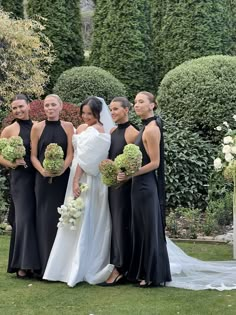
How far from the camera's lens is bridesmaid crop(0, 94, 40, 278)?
6613 mm

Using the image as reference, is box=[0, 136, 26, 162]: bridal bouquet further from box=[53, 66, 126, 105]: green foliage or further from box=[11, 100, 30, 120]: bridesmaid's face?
box=[53, 66, 126, 105]: green foliage

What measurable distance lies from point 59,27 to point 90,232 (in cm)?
1037

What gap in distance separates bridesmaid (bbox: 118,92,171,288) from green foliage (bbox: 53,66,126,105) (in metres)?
7.11

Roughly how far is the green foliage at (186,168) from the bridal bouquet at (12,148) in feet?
14.9

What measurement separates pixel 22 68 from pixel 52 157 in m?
8.00

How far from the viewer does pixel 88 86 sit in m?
13.4

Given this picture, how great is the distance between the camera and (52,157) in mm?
6312

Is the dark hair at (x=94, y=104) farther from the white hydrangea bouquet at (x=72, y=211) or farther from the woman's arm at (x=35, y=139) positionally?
the white hydrangea bouquet at (x=72, y=211)

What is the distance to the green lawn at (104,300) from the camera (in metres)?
5.54

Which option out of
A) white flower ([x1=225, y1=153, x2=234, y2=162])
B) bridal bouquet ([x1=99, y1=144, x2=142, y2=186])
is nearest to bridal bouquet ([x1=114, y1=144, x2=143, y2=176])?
bridal bouquet ([x1=99, y1=144, x2=142, y2=186])

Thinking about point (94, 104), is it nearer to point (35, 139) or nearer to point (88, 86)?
point (35, 139)

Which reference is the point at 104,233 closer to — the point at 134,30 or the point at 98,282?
the point at 98,282

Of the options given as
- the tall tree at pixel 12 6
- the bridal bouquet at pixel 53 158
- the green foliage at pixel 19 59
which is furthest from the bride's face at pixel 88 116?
the tall tree at pixel 12 6

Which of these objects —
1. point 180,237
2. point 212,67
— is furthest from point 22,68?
point 180,237
